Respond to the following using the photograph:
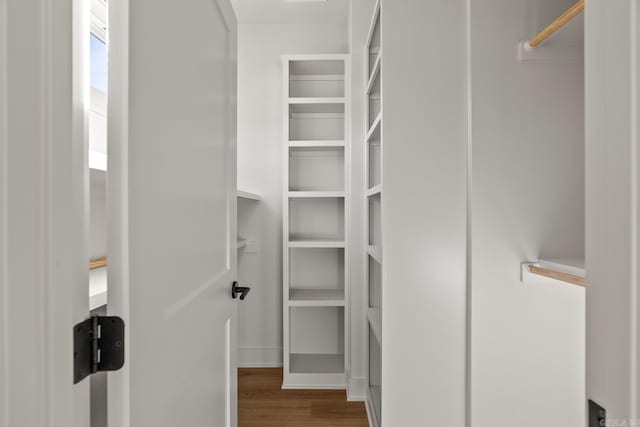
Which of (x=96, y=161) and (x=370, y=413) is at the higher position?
(x=96, y=161)

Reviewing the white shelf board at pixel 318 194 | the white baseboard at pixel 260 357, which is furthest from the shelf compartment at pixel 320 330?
the white shelf board at pixel 318 194

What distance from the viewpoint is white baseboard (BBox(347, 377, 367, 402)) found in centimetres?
225

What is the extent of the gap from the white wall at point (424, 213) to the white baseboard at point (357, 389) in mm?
875

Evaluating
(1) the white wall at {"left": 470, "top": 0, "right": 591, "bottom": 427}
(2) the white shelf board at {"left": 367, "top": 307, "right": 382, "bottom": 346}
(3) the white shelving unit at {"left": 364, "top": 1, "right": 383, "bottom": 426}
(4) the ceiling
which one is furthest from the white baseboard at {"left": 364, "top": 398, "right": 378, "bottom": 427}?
(4) the ceiling

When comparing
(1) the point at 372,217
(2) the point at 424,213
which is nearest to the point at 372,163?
(1) the point at 372,217

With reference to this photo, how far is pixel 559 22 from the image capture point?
105cm

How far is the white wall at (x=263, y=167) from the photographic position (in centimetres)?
268

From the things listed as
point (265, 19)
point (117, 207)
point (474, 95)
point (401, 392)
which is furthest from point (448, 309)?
point (265, 19)

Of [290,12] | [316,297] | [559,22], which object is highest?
[290,12]

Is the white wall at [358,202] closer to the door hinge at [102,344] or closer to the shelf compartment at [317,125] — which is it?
the shelf compartment at [317,125]

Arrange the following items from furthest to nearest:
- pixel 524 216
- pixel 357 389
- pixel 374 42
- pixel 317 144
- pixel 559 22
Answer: pixel 317 144, pixel 357 389, pixel 374 42, pixel 524 216, pixel 559 22

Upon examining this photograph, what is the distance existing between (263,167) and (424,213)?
1.53 m
